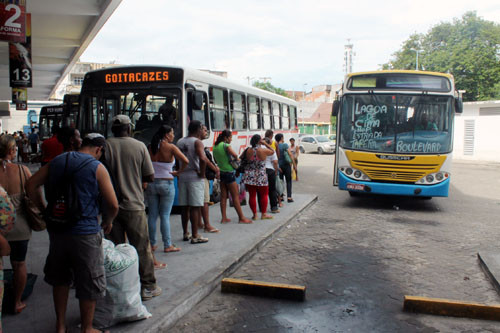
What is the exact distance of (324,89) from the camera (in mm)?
100125

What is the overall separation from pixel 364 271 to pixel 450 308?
4.86 feet

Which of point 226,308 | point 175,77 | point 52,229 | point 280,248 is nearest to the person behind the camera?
point 52,229

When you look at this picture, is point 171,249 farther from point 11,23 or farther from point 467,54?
point 467,54

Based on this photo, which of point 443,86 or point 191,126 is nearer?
point 191,126

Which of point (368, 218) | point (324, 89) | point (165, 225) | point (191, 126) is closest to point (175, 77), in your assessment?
point (191, 126)

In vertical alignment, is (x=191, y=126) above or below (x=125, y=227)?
above

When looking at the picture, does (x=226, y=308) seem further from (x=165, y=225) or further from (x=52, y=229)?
(x=52, y=229)

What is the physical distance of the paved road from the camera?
4.29m

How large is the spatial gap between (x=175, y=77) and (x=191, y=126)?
113 inches

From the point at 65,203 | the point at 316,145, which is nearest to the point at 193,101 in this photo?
the point at 65,203

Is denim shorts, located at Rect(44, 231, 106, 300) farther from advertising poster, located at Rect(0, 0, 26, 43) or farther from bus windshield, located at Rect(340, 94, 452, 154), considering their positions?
bus windshield, located at Rect(340, 94, 452, 154)

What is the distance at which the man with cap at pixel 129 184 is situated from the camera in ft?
13.8

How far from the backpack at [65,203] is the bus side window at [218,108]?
23.9 ft

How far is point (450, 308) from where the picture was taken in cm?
446
